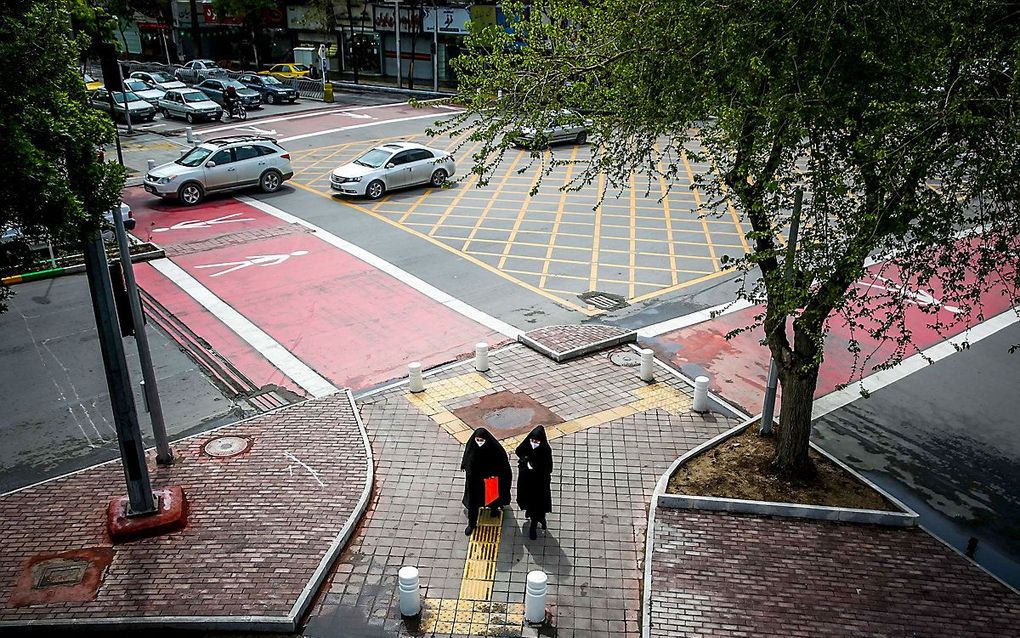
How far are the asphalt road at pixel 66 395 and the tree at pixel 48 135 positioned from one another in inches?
168

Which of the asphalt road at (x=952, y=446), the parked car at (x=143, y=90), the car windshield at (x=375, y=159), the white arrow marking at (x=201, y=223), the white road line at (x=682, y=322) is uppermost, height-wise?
the parked car at (x=143, y=90)

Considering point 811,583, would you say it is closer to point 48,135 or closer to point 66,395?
point 48,135

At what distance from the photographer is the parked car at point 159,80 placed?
1442 inches

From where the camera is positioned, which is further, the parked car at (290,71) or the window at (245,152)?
the parked car at (290,71)

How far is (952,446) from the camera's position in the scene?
36.4 feet

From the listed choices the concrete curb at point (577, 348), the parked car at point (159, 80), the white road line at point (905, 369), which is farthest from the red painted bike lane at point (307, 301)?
the parked car at point (159, 80)

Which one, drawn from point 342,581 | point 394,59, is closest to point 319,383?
point 342,581

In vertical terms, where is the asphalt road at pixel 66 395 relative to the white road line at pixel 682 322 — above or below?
below

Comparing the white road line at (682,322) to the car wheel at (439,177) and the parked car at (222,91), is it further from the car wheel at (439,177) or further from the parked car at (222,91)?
the parked car at (222,91)

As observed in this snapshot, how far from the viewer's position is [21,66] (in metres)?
6.30

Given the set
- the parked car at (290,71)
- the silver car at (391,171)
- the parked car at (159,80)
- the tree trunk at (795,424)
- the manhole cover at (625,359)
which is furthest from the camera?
the parked car at (290,71)

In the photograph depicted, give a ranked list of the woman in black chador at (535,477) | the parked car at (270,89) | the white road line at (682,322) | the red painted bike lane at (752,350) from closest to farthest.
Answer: the woman in black chador at (535,477) → the red painted bike lane at (752,350) → the white road line at (682,322) → the parked car at (270,89)

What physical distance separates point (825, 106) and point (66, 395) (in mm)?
11067

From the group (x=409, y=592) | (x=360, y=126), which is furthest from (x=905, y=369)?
(x=360, y=126)
